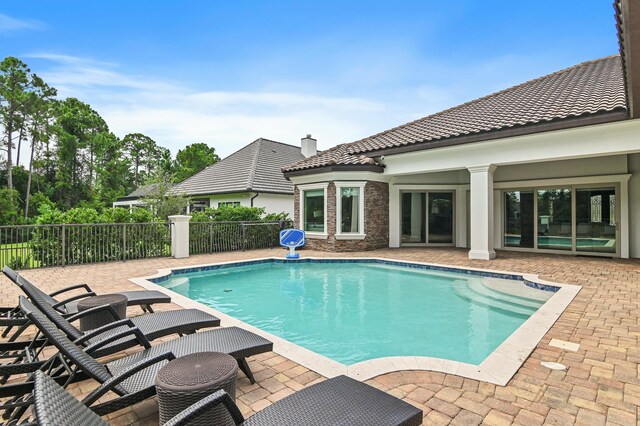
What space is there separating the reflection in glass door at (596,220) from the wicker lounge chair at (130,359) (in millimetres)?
13157

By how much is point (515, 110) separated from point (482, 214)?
405 cm

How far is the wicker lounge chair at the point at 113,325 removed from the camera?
3195 mm

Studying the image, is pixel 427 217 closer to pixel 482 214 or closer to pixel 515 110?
Answer: pixel 482 214

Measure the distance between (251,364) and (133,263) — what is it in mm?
9161

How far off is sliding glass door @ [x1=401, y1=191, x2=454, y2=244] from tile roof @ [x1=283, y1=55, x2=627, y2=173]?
2785 mm

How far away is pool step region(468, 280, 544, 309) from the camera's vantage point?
722 centimetres

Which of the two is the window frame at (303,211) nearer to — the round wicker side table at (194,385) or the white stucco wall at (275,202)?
A: the white stucco wall at (275,202)

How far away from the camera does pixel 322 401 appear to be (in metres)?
2.37

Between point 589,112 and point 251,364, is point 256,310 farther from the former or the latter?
point 589,112

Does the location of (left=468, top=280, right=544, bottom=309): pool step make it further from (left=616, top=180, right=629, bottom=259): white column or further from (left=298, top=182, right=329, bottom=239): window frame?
(left=298, top=182, right=329, bottom=239): window frame

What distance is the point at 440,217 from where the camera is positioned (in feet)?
50.2

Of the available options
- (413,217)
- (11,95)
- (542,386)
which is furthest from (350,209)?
(11,95)

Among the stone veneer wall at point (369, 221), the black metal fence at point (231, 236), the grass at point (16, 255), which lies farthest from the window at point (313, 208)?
the grass at point (16, 255)

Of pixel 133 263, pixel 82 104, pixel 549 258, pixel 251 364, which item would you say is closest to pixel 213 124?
pixel 82 104
